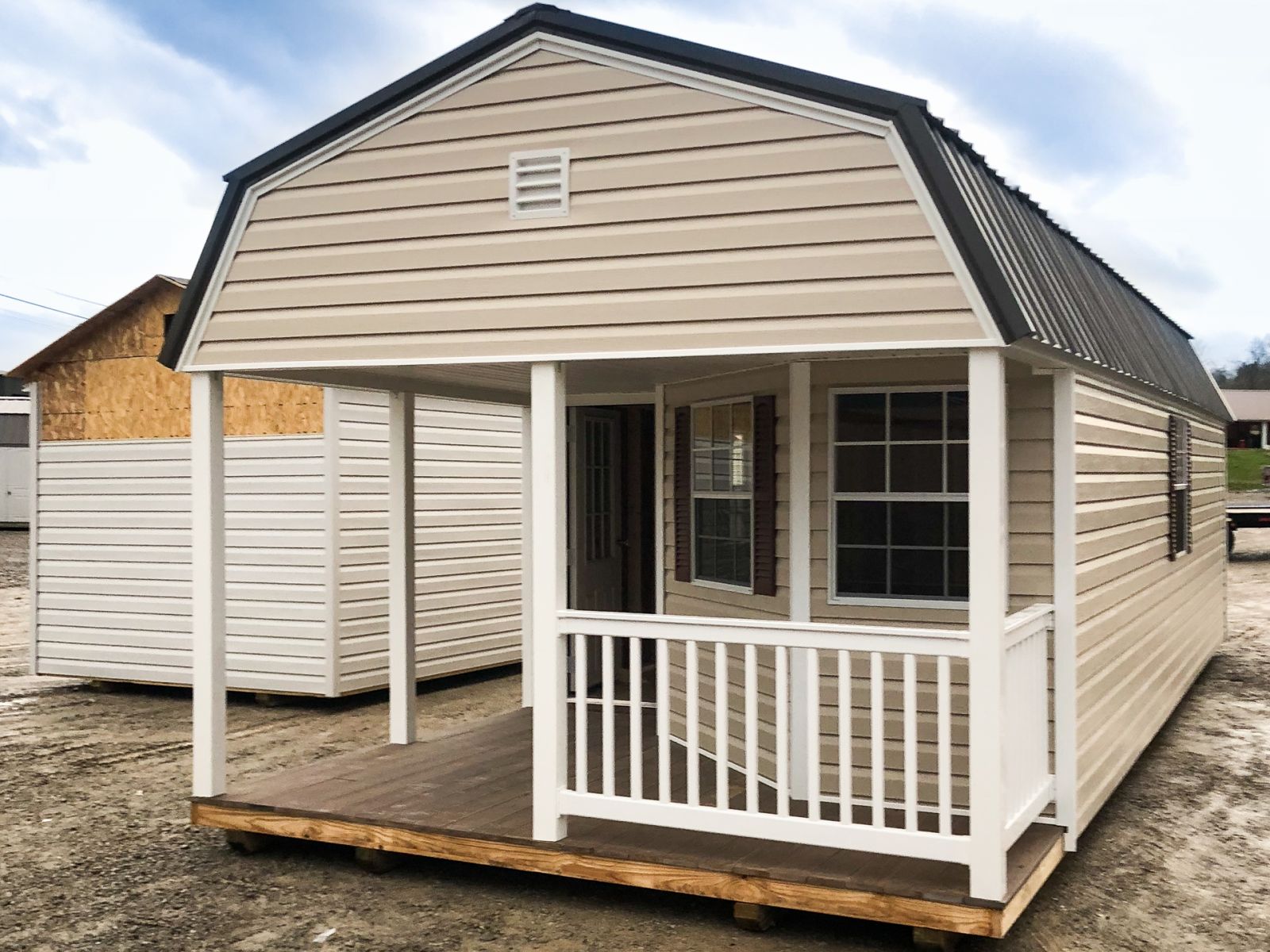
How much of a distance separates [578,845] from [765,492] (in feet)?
6.89

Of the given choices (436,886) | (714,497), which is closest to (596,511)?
(714,497)

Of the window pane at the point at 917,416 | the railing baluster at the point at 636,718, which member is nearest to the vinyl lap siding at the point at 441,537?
the railing baluster at the point at 636,718

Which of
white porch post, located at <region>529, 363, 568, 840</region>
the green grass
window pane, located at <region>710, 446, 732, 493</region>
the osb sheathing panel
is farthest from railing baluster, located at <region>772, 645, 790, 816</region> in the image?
the green grass

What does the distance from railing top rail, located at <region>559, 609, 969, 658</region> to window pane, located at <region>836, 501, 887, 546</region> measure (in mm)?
1074

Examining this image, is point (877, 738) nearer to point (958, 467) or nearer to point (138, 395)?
point (958, 467)

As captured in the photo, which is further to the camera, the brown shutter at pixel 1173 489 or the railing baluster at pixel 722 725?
the brown shutter at pixel 1173 489

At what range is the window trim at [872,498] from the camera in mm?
6051

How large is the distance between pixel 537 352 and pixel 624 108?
1.10m

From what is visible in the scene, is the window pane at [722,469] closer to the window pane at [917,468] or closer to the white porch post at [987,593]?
the window pane at [917,468]

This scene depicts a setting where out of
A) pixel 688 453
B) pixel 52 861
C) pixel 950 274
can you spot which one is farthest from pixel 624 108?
pixel 52 861

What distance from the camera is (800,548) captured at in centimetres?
624

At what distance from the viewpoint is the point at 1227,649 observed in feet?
44.7

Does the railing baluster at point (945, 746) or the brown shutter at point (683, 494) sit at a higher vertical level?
the brown shutter at point (683, 494)

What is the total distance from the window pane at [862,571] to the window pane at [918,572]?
0.05 meters
